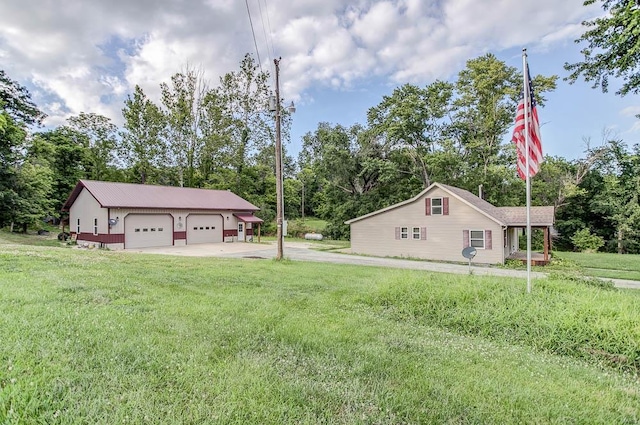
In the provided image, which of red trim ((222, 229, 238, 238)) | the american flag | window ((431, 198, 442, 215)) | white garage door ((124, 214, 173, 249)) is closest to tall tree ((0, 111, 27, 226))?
white garage door ((124, 214, 173, 249))

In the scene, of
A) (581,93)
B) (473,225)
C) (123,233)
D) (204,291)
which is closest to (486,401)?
(204,291)

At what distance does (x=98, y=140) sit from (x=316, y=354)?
40137 mm

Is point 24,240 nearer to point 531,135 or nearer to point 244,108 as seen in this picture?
point 244,108

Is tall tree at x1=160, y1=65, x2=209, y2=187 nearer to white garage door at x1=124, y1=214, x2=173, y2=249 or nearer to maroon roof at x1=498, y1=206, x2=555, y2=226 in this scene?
white garage door at x1=124, y1=214, x2=173, y2=249

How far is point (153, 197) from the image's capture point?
22.8 meters

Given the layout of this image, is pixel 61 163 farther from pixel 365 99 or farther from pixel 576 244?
pixel 576 244

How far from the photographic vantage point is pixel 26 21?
9836 millimetres

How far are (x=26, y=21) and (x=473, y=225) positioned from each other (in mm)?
20876

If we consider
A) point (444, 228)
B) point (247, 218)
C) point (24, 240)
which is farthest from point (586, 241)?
point (24, 240)

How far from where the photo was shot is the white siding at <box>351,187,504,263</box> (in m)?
18.5

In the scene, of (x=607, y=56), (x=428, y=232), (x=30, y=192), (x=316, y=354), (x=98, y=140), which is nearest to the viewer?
(x=316, y=354)

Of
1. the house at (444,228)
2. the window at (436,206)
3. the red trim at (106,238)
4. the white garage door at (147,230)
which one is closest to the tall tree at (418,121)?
the house at (444,228)

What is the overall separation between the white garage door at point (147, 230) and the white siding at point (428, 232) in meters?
13.1

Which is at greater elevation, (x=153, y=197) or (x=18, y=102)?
(x=18, y=102)
